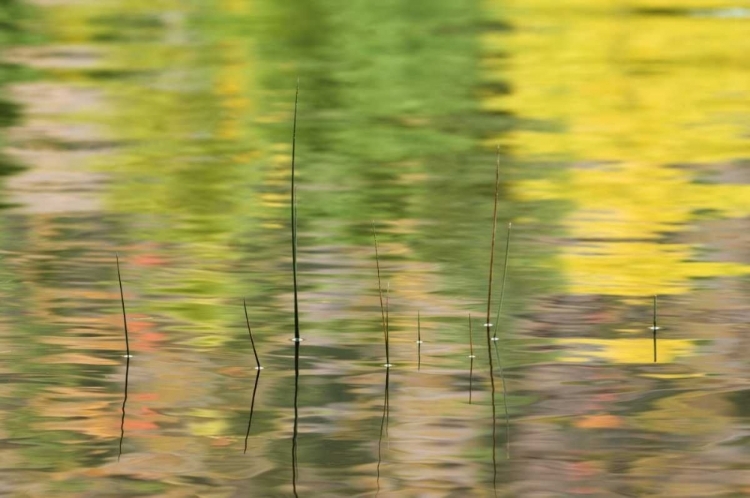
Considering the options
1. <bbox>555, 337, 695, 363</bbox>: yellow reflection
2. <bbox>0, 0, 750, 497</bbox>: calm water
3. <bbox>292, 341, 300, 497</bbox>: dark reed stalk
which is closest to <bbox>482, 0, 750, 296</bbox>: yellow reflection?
<bbox>0, 0, 750, 497</bbox>: calm water

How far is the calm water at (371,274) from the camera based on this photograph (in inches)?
160

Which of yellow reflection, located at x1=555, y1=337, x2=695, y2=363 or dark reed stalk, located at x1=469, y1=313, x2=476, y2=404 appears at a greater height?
dark reed stalk, located at x1=469, y1=313, x2=476, y2=404

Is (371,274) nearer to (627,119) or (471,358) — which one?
(471,358)

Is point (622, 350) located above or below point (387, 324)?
below

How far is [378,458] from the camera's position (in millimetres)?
4039

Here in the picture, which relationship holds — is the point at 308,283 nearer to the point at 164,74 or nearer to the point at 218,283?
the point at 218,283

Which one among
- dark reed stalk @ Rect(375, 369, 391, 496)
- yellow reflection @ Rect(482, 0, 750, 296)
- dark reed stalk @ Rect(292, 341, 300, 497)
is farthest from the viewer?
yellow reflection @ Rect(482, 0, 750, 296)

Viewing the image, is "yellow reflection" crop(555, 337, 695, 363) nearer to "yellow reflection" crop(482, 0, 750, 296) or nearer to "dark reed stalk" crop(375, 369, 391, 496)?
"dark reed stalk" crop(375, 369, 391, 496)

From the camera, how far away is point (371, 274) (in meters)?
6.06

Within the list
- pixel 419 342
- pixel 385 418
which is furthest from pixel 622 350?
pixel 385 418

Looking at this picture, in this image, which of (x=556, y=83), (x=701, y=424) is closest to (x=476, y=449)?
(x=701, y=424)

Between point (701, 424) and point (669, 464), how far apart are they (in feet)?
1.13

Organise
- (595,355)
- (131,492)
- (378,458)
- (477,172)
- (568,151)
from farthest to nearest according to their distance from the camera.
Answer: (568,151)
(477,172)
(595,355)
(378,458)
(131,492)

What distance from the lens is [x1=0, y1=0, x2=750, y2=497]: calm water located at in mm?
4070
